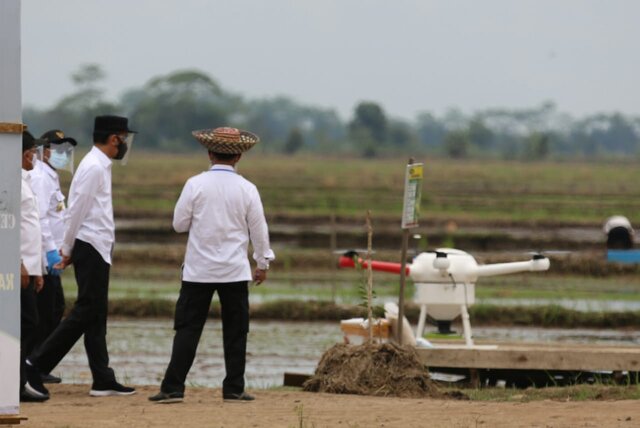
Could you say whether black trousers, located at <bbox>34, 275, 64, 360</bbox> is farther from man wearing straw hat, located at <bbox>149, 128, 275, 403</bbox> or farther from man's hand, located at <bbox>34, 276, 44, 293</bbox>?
man wearing straw hat, located at <bbox>149, 128, 275, 403</bbox>

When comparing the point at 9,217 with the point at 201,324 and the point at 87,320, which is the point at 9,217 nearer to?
the point at 201,324

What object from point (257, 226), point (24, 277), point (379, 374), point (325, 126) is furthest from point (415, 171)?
point (325, 126)

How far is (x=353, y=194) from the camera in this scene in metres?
44.0

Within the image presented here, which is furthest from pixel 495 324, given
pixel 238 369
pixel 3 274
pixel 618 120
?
pixel 618 120

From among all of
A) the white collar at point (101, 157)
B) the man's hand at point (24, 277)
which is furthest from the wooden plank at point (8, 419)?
the white collar at point (101, 157)

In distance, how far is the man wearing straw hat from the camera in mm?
8844

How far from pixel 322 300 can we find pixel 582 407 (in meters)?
9.55

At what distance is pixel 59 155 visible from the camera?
10.1 metres

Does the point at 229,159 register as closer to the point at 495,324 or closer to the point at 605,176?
the point at 495,324

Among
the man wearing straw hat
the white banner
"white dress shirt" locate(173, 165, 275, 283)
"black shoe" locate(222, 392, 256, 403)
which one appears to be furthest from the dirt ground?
the white banner

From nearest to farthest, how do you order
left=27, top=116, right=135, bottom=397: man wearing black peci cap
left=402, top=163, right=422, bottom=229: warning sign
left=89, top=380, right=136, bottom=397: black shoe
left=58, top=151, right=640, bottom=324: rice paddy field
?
left=27, top=116, right=135, bottom=397: man wearing black peci cap
left=89, top=380, right=136, bottom=397: black shoe
left=402, top=163, right=422, bottom=229: warning sign
left=58, top=151, right=640, bottom=324: rice paddy field

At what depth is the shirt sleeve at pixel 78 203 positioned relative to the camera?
9.28 m

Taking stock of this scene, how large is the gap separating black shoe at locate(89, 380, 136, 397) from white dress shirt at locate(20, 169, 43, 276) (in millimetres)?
1210

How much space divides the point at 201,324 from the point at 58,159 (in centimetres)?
193
